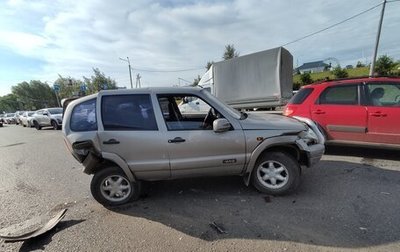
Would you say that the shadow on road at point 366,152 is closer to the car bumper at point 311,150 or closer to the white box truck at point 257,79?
the car bumper at point 311,150

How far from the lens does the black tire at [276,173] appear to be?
401 centimetres

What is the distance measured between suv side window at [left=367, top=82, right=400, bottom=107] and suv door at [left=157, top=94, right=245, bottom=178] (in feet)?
11.7

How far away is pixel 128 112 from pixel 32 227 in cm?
211

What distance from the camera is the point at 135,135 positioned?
3914mm

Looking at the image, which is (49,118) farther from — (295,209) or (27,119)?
(295,209)

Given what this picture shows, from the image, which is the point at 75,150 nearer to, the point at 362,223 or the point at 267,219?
the point at 267,219

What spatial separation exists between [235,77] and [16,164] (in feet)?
32.9

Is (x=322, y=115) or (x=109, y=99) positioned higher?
(x=109, y=99)

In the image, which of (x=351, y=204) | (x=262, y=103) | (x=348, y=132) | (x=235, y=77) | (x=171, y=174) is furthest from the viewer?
(x=235, y=77)

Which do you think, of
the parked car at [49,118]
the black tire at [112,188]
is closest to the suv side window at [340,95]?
the black tire at [112,188]

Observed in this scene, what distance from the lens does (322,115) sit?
6.04 metres

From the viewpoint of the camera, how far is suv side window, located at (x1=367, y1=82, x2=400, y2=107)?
17.5 ft

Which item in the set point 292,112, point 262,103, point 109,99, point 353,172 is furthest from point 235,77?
point 109,99

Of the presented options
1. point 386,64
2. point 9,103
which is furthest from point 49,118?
point 9,103
